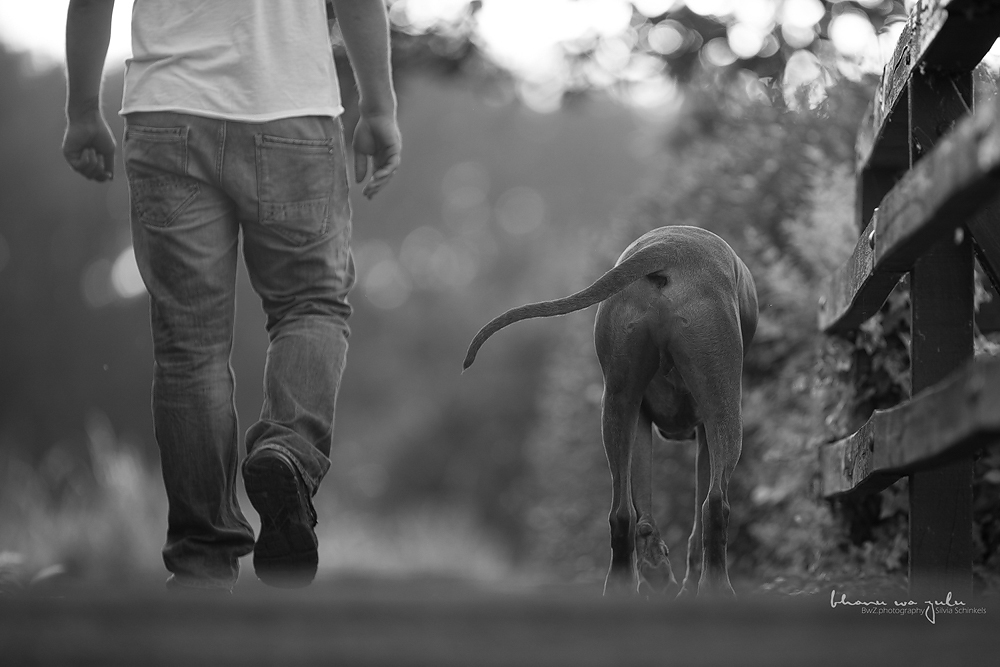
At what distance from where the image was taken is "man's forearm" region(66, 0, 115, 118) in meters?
3.13

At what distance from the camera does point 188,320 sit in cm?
285

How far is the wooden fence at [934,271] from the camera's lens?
1.58 m

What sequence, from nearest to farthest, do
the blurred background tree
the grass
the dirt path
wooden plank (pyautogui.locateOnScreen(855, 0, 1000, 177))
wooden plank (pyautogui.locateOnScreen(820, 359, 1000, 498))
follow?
the dirt path, wooden plank (pyautogui.locateOnScreen(820, 359, 1000, 498)), wooden plank (pyautogui.locateOnScreen(855, 0, 1000, 177)), the blurred background tree, the grass

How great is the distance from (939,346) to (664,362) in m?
0.63

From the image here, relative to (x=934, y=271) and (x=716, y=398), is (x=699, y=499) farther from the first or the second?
(x=934, y=271)

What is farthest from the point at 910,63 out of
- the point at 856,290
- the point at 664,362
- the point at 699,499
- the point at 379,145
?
the point at 379,145

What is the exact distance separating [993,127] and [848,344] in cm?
230

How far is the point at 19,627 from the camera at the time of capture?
55.7 inches

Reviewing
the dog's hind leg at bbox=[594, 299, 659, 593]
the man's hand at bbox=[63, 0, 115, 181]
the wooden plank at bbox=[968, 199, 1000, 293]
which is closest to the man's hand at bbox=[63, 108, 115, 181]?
the man's hand at bbox=[63, 0, 115, 181]

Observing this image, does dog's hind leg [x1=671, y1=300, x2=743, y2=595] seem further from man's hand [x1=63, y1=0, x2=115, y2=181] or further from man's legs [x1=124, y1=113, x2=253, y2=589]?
man's hand [x1=63, y1=0, x2=115, y2=181]

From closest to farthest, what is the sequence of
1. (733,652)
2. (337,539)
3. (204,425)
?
1. (733,652)
2. (204,425)
3. (337,539)

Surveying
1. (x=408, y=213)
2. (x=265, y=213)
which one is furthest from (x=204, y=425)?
A: (x=408, y=213)

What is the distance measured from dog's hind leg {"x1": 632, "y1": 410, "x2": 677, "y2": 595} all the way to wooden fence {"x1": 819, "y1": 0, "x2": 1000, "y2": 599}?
0.49 metres

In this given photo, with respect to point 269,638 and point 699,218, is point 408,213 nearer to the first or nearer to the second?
point 699,218
